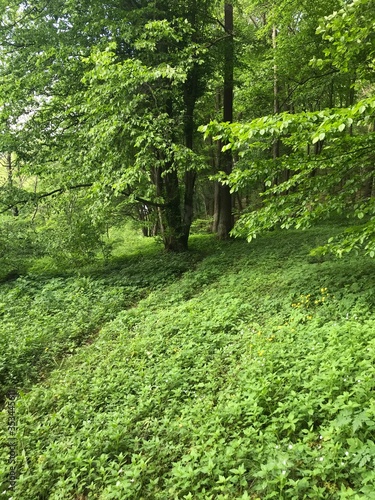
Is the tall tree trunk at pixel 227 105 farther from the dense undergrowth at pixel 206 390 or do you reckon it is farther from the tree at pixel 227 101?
the dense undergrowth at pixel 206 390

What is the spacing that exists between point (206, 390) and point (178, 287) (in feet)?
14.9

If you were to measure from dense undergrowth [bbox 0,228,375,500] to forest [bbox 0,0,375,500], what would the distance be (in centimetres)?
3

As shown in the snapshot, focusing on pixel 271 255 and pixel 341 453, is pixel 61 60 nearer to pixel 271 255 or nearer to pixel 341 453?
pixel 271 255

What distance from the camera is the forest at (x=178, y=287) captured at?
10.8 ft

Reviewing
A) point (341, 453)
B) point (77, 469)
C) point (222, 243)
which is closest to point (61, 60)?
point (222, 243)

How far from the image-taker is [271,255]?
9.58 meters

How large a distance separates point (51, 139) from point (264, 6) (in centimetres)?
983

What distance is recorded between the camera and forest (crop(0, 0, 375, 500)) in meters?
3.28

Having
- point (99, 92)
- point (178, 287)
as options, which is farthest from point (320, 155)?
point (99, 92)

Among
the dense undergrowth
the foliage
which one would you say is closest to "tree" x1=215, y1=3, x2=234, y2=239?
the foliage

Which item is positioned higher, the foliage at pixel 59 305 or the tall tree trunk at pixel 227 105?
the tall tree trunk at pixel 227 105

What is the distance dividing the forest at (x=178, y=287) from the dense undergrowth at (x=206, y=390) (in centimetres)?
3

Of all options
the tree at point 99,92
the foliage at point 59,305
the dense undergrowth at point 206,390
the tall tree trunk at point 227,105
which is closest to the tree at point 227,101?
the tall tree trunk at point 227,105

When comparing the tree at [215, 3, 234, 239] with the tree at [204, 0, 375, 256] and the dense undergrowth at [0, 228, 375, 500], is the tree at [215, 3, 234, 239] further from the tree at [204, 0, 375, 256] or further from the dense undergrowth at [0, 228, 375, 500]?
the tree at [204, 0, 375, 256]
